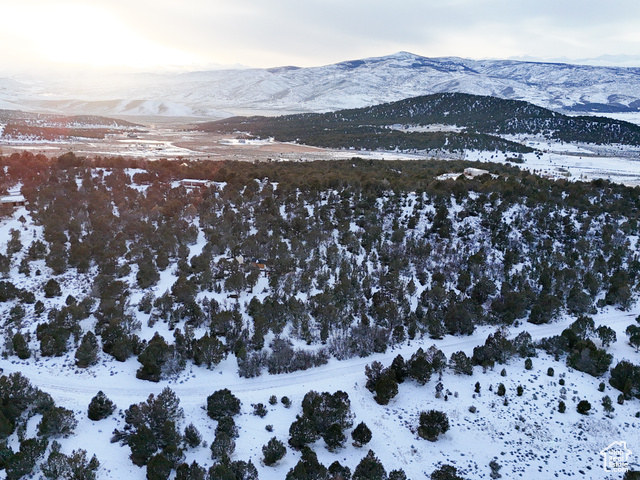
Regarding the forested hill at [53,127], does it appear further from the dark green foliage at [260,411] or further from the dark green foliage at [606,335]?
the dark green foliage at [606,335]

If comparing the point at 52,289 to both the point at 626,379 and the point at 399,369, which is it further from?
the point at 626,379

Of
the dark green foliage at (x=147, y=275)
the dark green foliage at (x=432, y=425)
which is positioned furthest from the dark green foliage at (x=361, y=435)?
the dark green foliage at (x=147, y=275)

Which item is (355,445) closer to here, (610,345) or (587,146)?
(610,345)

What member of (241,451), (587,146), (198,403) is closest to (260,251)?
(198,403)

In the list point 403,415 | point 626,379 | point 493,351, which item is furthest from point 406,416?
point 626,379

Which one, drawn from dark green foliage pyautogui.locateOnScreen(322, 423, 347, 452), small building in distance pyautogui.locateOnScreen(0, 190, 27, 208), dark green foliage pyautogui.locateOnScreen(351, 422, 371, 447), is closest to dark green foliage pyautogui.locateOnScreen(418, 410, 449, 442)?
dark green foliage pyautogui.locateOnScreen(351, 422, 371, 447)
